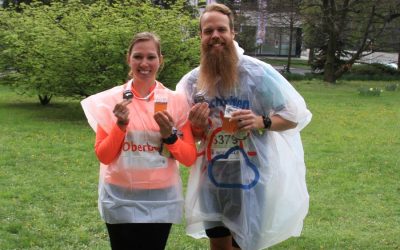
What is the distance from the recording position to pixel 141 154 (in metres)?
2.92

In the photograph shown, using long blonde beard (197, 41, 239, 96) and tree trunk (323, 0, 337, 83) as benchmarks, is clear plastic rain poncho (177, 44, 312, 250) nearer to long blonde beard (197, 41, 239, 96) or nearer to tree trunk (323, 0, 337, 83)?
long blonde beard (197, 41, 239, 96)

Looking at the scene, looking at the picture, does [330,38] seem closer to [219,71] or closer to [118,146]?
[219,71]

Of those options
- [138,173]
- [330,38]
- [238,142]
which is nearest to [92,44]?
[238,142]

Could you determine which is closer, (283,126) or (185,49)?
(283,126)

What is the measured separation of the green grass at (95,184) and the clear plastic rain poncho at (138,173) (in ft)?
6.21

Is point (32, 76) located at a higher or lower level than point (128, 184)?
lower

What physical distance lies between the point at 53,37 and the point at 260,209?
10.2m

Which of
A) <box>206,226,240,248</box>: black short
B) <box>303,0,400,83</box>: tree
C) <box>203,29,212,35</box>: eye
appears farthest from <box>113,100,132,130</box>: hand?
<box>303,0,400,83</box>: tree

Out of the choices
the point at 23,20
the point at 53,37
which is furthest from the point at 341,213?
the point at 23,20

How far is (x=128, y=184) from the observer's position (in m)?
2.94

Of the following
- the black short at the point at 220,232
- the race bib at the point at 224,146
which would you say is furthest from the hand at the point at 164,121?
the black short at the point at 220,232

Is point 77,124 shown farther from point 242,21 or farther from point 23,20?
point 242,21

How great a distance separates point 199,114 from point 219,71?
0.99 ft

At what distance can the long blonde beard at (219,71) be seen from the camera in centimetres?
311
